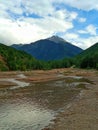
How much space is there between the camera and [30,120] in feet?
110

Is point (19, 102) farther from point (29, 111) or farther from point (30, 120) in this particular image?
point (30, 120)

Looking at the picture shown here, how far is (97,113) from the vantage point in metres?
37.2

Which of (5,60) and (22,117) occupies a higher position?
(5,60)

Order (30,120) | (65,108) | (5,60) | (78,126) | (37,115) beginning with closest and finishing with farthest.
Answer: (78,126) < (30,120) < (37,115) < (65,108) < (5,60)

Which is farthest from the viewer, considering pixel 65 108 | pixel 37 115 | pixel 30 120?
→ pixel 65 108

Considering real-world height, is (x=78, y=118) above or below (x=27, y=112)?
below

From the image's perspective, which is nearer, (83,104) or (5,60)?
(83,104)

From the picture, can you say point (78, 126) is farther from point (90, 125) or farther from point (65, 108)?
point (65, 108)

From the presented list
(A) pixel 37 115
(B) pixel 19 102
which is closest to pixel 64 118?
(A) pixel 37 115

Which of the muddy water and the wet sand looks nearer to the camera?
the wet sand

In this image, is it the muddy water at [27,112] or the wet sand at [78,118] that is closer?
the wet sand at [78,118]

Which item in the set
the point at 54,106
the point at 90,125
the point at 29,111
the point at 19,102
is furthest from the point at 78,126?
the point at 19,102

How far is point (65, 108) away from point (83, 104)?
4.41 metres

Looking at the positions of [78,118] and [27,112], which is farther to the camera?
[27,112]
